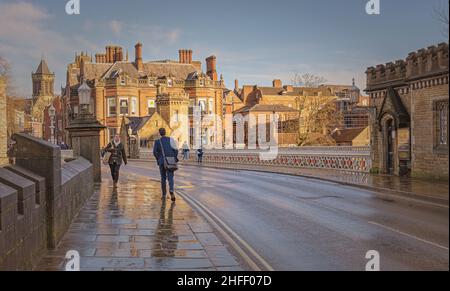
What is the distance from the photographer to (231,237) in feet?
33.0

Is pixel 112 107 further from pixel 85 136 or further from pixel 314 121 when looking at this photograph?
pixel 85 136

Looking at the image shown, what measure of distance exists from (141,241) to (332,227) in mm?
4057

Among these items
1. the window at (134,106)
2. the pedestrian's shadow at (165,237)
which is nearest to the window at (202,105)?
the window at (134,106)

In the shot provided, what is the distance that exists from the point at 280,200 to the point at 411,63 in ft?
33.4

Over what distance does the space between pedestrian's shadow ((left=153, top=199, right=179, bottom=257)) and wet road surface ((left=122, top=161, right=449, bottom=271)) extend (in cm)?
129

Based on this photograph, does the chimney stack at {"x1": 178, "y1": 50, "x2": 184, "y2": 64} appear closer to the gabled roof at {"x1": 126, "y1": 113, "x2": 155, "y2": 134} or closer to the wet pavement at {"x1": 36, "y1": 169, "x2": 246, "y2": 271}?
the gabled roof at {"x1": 126, "y1": 113, "x2": 155, "y2": 134}

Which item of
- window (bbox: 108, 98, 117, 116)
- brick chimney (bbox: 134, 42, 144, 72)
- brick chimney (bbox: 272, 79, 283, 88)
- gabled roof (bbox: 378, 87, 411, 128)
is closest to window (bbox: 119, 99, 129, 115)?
window (bbox: 108, 98, 117, 116)

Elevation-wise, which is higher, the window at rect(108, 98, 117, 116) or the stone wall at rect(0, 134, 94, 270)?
the window at rect(108, 98, 117, 116)

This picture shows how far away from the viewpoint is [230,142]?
82.3m

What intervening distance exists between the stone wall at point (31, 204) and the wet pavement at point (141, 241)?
1.02ft

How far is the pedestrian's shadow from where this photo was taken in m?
8.46

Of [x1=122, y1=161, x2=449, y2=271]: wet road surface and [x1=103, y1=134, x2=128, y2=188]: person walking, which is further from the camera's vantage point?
[x1=103, y1=134, x2=128, y2=188]: person walking
